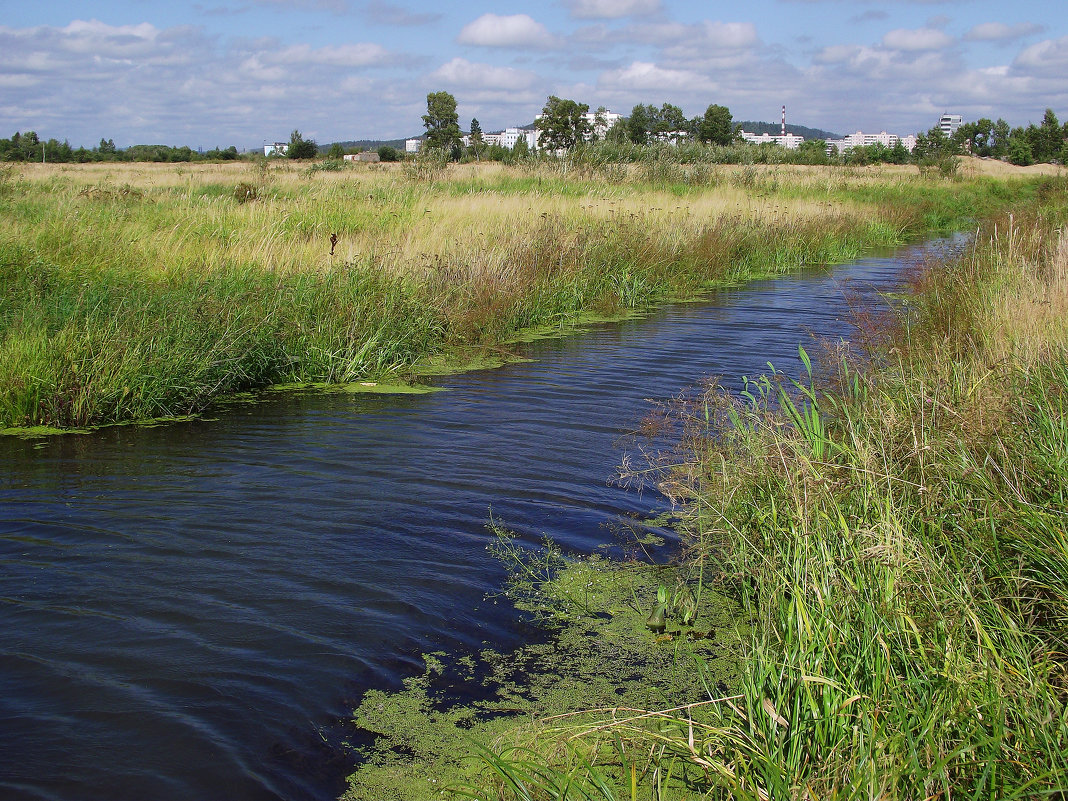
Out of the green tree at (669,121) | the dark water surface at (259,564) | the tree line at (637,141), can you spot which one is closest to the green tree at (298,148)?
the tree line at (637,141)

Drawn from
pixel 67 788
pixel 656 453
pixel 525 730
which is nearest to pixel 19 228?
pixel 656 453

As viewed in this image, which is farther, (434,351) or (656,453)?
(434,351)

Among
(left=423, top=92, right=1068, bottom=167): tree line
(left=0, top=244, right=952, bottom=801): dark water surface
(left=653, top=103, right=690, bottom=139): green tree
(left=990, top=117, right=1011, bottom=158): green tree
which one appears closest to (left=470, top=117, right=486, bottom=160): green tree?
(left=423, top=92, right=1068, bottom=167): tree line

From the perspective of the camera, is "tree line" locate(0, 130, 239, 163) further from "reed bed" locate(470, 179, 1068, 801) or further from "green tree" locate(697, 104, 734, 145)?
"reed bed" locate(470, 179, 1068, 801)

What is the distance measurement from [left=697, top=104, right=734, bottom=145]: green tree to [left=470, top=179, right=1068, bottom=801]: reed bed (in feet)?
206

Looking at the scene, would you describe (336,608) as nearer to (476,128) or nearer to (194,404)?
(194,404)

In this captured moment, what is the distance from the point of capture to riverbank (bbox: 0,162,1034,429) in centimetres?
704

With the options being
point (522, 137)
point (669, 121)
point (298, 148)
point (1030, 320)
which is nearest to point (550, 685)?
point (1030, 320)

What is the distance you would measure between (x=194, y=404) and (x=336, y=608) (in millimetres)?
4115

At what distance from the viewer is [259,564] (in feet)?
14.7

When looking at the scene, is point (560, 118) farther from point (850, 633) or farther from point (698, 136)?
point (850, 633)

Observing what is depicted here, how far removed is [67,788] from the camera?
110 inches

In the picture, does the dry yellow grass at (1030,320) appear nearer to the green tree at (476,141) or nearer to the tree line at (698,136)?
the tree line at (698,136)

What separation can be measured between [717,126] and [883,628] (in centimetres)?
6785
